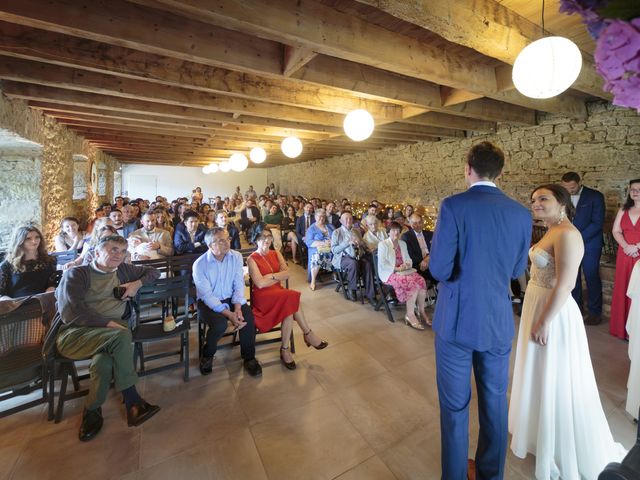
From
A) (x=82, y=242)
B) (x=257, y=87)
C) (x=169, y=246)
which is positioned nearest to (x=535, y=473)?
(x=257, y=87)

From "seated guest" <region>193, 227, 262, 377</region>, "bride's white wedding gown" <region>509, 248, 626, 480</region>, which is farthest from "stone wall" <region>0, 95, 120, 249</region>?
"bride's white wedding gown" <region>509, 248, 626, 480</region>

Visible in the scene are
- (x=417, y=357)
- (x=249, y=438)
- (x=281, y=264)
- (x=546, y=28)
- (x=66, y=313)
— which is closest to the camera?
(x=249, y=438)

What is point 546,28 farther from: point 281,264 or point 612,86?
point 281,264

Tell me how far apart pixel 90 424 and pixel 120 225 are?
3047 mm

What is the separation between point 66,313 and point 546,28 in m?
3.84

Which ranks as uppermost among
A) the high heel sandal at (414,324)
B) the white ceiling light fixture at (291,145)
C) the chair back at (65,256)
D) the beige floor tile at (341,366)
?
the white ceiling light fixture at (291,145)

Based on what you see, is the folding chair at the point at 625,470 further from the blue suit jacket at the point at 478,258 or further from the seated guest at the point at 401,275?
the seated guest at the point at 401,275

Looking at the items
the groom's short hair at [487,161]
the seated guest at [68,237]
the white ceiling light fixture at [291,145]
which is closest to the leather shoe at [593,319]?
the groom's short hair at [487,161]

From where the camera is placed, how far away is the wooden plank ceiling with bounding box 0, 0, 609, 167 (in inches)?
68.8

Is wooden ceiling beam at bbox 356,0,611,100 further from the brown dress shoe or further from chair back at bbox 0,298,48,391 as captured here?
chair back at bbox 0,298,48,391

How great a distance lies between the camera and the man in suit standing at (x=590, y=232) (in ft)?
10.8

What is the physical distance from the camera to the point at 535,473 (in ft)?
5.01

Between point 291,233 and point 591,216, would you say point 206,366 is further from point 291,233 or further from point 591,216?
point 591,216

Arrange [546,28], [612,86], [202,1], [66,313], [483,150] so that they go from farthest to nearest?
[546,28] < [66,313] < [202,1] < [483,150] < [612,86]
